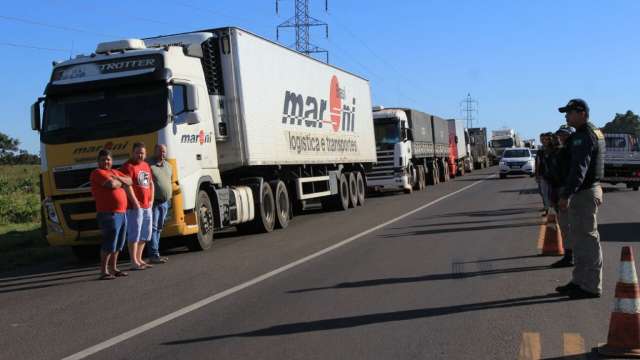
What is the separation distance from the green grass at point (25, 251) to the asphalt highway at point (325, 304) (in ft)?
4.78

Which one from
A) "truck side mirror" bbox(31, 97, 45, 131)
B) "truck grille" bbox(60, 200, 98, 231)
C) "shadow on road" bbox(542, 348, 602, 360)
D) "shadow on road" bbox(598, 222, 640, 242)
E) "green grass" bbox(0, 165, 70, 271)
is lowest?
"shadow on road" bbox(598, 222, 640, 242)

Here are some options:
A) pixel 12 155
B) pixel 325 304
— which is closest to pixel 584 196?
pixel 325 304

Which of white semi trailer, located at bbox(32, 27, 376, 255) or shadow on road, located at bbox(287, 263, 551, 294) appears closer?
shadow on road, located at bbox(287, 263, 551, 294)

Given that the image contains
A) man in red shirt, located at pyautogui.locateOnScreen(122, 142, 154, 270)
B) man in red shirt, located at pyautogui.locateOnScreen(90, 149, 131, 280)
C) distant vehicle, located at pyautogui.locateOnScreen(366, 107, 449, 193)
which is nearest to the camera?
man in red shirt, located at pyautogui.locateOnScreen(90, 149, 131, 280)

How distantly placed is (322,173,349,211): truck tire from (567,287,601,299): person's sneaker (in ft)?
50.8

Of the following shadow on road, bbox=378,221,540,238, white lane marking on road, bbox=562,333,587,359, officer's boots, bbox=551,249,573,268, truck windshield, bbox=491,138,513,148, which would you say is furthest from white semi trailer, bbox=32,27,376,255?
truck windshield, bbox=491,138,513,148

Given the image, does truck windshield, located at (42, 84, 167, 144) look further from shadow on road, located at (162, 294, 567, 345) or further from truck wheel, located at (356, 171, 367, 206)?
truck wheel, located at (356, 171, 367, 206)

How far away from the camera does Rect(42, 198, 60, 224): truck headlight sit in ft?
41.4

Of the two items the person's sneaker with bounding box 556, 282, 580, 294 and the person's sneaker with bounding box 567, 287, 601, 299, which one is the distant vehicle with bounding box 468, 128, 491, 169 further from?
the person's sneaker with bounding box 567, 287, 601, 299

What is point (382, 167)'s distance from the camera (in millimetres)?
30922

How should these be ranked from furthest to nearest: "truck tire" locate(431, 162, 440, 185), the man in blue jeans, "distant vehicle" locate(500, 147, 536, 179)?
"distant vehicle" locate(500, 147, 536, 179)
"truck tire" locate(431, 162, 440, 185)
the man in blue jeans

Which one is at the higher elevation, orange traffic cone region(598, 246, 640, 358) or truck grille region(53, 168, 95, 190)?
truck grille region(53, 168, 95, 190)

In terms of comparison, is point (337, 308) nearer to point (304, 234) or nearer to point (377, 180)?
point (304, 234)

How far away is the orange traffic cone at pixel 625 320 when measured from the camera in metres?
5.53
